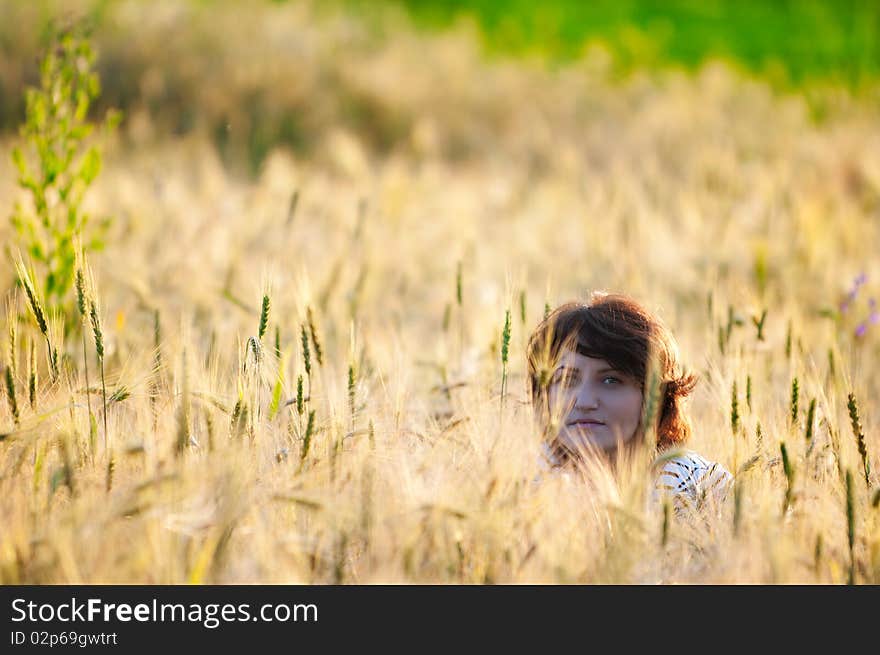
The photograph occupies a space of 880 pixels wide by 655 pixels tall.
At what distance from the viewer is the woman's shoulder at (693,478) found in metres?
2.66

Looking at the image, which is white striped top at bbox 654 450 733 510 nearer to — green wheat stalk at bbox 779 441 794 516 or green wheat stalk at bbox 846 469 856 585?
green wheat stalk at bbox 779 441 794 516

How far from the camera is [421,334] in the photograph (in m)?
4.75

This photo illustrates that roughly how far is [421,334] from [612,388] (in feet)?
→ 6.36

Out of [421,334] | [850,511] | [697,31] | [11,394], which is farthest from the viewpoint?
[697,31]

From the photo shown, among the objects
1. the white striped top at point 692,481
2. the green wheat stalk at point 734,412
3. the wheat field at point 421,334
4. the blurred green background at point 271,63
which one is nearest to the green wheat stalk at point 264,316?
the wheat field at point 421,334

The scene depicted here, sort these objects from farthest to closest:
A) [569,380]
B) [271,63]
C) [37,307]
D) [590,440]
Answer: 1. [271,63]
2. [569,380]
3. [590,440]
4. [37,307]

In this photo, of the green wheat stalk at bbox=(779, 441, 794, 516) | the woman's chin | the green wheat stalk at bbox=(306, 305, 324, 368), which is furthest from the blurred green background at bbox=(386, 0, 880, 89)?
the green wheat stalk at bbox=(779, 441, 794, 516)

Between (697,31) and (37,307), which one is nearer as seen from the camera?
(37,307)

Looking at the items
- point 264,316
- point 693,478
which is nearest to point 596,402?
point 693,478

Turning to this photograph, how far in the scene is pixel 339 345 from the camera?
12.8ft

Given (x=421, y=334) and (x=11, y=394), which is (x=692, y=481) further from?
(x=421, y=334)
